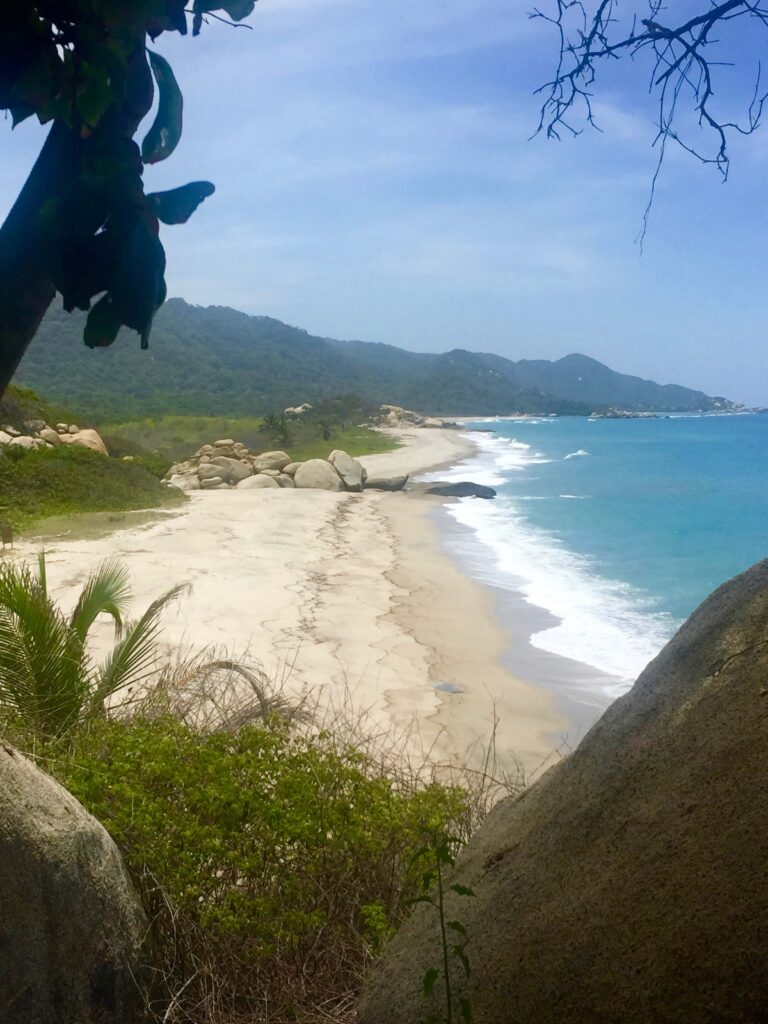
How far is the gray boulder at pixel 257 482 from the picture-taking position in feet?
95.6

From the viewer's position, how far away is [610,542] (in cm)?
2427

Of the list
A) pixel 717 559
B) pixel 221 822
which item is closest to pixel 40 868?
pixel 221 822

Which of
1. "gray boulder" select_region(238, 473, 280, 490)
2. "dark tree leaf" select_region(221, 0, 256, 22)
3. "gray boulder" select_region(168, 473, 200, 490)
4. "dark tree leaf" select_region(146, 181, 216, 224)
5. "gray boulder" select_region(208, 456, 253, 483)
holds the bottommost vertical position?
"gray boulder" select_region(168, 473, 200, 490)

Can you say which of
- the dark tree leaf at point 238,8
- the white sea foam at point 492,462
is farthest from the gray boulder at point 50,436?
the dark tree leaf at point 238,8

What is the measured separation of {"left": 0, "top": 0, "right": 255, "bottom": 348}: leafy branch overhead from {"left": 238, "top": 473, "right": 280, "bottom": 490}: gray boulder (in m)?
27.8

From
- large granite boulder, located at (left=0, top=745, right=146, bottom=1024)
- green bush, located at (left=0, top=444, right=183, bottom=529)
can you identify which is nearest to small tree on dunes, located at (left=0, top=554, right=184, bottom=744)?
large granite boulder, located at (left=0, top=745, right=146, bottom=1024)

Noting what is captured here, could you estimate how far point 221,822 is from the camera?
3299 mm

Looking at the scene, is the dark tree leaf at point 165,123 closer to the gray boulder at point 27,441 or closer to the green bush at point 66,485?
the green bush at point 66,485

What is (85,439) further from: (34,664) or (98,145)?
(98,145)

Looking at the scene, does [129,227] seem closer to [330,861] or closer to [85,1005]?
[85,1005]

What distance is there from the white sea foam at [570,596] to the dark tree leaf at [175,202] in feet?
32.1

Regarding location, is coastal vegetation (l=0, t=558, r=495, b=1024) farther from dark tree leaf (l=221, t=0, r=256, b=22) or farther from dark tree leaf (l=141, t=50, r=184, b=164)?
dark tree leaf (l=221, t=0, r=256, b=22)

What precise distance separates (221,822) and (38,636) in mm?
1858

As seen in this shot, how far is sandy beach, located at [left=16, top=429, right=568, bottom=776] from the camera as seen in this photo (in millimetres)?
9047
